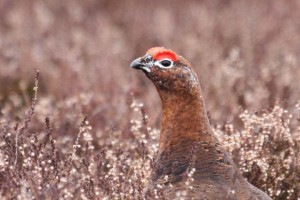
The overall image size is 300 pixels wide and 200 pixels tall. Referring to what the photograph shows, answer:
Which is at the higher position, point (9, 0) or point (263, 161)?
point (9, 0)

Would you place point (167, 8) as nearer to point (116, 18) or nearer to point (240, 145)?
point (116, 18)

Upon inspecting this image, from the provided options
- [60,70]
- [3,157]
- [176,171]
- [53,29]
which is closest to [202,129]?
[176,171]

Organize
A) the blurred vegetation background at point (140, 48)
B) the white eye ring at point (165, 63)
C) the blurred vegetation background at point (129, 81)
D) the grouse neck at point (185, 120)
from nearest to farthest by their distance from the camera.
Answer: the grouse neck at point (185, 120), the white eye ring at point (165, 63), the blurred vegetation background at point (129, 81), the blurred vegetation background at point (140, 48)

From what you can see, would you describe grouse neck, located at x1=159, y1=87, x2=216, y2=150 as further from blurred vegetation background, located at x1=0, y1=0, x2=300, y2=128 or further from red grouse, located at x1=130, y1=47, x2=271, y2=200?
blurred vegetation background, located at x1=0, y1=0, x2=300, y2=128

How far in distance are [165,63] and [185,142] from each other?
468 millimetres

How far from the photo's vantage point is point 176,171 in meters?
4.54

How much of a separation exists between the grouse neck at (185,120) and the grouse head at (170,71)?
0.04m

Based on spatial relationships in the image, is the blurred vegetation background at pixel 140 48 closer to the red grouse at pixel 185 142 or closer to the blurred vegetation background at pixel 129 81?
Result: the blurred vegetation background at pixel 129 81

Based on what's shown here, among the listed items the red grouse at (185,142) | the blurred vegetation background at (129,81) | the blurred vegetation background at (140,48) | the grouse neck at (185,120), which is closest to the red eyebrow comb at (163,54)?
the red grouse at (185,142)

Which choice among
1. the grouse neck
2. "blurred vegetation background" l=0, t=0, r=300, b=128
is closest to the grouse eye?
the grouse neck

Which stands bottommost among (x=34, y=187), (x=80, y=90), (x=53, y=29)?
(x=34, y=187)

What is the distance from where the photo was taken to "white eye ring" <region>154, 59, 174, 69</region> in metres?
4.86

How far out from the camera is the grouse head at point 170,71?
4.84 meters

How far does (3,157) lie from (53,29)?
7.99 meters
